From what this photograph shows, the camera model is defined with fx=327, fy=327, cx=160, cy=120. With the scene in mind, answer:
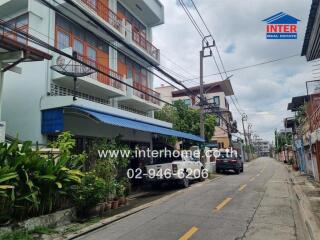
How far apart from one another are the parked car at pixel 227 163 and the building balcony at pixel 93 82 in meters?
12.7

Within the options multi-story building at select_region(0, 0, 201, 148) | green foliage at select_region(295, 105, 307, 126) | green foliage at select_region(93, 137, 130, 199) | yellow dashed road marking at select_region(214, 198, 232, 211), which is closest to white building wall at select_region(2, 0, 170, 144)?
multi-story building at select_region(0, 0, 201, 148)

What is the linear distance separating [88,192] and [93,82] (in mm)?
8382

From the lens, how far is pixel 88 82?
1698 cm

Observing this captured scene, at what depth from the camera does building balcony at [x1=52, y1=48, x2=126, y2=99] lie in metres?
15.7

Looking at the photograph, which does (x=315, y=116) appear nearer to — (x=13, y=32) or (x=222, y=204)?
(x=222, y=204)

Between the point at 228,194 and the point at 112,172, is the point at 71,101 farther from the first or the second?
the point at 228,194

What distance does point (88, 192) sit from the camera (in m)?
10.2

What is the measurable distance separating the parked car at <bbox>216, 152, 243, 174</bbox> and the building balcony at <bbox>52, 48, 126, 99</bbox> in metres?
12.7

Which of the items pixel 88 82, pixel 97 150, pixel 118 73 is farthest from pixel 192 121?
pixel 97 150

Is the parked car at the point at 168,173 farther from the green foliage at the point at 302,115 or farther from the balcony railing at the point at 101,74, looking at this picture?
the green foliage at the point at 302,115

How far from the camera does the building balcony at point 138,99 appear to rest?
21984 mm

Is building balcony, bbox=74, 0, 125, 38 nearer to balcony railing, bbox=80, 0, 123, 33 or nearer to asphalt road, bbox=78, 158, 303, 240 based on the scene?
balcony railing, bbox=80, 0, 123, 33

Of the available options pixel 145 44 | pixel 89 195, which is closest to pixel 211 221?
pixel 89 195

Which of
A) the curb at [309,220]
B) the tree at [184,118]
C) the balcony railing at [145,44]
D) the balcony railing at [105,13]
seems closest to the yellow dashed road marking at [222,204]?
the curb at [309,220]
